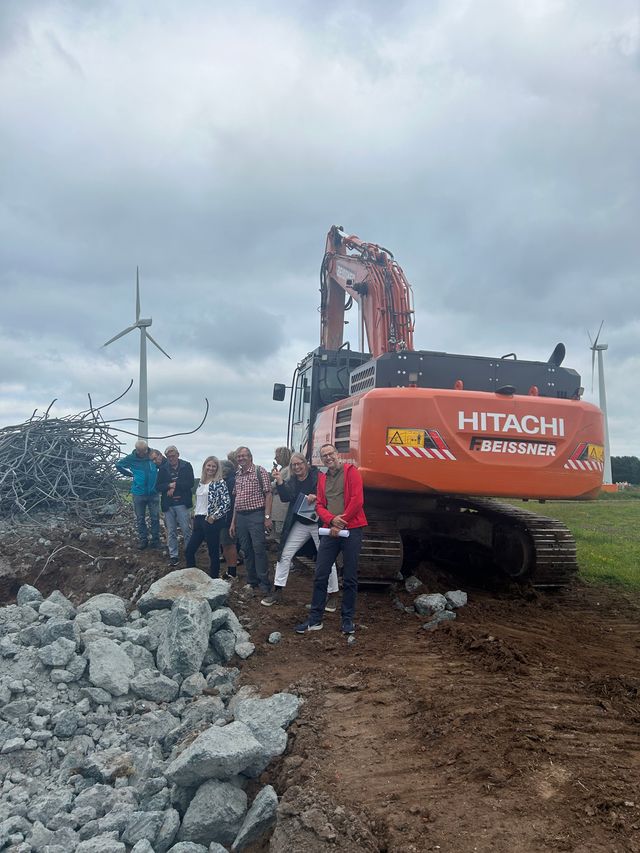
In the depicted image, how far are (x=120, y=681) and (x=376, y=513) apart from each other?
136 inches

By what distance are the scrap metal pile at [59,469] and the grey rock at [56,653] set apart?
19.8 ft

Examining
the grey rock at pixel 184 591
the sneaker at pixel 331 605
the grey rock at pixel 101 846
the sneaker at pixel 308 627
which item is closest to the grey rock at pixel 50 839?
the grey rock at pixel 101 846

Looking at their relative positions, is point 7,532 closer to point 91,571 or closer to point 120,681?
point 91,571

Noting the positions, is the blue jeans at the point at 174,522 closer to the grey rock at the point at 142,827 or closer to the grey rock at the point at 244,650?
the grey rock at the point at 244,650

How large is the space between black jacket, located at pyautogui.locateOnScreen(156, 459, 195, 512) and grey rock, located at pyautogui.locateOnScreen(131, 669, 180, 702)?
3.82 metres

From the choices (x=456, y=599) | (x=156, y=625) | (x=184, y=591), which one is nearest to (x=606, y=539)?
(x=456, y=599)

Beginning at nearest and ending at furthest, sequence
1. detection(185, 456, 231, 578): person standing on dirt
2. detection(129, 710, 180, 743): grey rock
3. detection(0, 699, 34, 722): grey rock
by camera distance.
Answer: detection(129, 710, 180, 743): grey rock
detection(0, 699, 34, 722): grey rock
detection(185, 456, 231, 578): person standing on dirt

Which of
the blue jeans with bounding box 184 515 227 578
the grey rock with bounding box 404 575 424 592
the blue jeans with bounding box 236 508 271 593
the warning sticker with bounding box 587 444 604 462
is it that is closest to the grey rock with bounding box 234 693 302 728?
the blue jeans with bounding box 236 508 271 593

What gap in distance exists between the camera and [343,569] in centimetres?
616

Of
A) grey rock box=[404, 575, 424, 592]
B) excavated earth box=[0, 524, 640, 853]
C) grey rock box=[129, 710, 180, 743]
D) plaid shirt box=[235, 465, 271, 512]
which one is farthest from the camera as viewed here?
grey rock box=[404, 575, 424, 592]

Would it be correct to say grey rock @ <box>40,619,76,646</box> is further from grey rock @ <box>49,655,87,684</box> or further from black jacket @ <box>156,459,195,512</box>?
black jacket @ <box>156,459,195,512</box>

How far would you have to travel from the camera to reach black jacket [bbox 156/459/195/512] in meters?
9.04

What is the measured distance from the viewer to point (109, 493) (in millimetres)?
12539

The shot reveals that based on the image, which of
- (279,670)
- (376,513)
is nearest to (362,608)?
(376,513)
